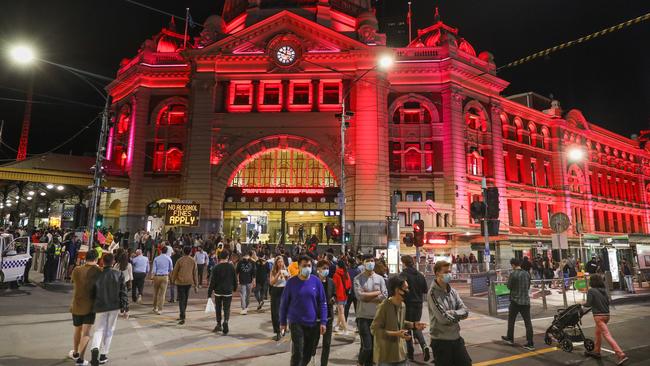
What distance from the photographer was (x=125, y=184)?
38.2 meters

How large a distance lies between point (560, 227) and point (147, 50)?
38.5 metres

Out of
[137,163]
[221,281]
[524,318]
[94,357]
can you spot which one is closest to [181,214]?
[137,163]

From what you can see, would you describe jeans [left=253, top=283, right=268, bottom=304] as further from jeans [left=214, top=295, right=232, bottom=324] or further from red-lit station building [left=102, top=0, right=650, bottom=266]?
red-lit station building [left=102, top=0, right=650, bottom=266]

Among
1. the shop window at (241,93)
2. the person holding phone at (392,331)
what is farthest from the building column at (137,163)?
the person holding phone at (392,331)

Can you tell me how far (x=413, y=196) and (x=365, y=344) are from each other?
31182 millimetres

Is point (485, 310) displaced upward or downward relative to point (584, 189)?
downward

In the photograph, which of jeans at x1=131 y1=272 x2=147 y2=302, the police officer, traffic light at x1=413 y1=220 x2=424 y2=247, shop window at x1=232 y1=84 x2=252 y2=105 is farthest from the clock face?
jeans at x1=131 y1=272 x2=147 y2=302

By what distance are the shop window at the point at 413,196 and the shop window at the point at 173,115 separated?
22154mm

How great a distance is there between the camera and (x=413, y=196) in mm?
37750

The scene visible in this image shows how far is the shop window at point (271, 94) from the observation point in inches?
1484

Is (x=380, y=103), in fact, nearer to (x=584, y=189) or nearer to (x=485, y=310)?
(x=485, y=310)

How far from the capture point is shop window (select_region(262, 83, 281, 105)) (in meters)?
37.7

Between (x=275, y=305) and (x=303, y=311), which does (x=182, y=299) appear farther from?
(x=303, y=311)

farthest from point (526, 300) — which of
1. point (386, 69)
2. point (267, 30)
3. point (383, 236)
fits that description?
point (267, 30)
